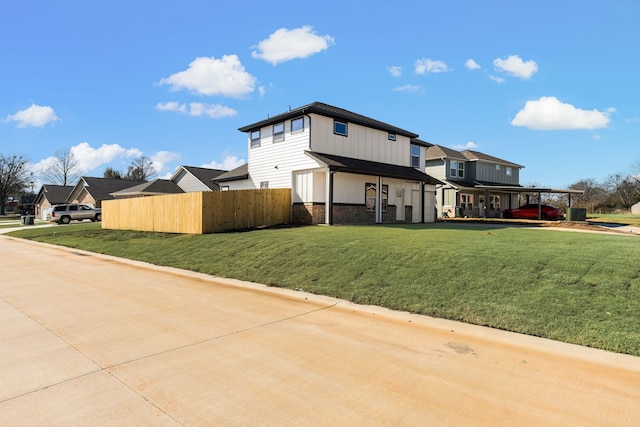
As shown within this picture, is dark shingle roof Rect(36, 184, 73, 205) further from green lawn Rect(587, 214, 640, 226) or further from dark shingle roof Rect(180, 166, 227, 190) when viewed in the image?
green lawn Rect(587, 214, 640, 226)

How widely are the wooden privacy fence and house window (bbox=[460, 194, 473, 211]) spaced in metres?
19.1

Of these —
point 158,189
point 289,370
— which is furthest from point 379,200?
point 158,189

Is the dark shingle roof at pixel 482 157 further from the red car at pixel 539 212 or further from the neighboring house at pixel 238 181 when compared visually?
the neighboring house at pixel 238 181

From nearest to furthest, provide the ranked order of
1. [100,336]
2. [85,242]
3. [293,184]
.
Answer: [100,336] < [85,242] < [293,184]

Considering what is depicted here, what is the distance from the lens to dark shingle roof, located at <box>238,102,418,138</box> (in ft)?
60.5

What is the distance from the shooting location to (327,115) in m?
19.0

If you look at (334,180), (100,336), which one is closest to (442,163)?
(334,180)

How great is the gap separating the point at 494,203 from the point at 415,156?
15149mm

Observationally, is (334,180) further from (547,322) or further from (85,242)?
(547,322)

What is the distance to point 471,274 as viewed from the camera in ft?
22.5

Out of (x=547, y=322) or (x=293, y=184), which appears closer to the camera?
(x=547, y=322)

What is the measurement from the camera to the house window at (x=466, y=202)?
32.2m

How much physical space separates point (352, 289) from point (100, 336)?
4.20m

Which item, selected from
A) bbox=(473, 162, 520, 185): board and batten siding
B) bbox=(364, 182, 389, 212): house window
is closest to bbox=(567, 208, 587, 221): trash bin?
bbox=(473, 162, 520, 185): board and batten siding
